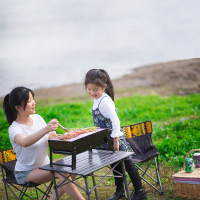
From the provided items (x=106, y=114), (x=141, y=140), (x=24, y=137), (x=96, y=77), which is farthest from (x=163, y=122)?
(x=24, y=137)

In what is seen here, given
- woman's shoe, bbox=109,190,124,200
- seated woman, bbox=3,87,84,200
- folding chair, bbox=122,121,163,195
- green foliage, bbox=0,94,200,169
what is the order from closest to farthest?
seated woman, bbox=3,87,84,200 < woman's shoe, bbox=109,190,124,200 < folding chair, bbox=122,121,163,195 < green foliage, bbox=0,94,200,169

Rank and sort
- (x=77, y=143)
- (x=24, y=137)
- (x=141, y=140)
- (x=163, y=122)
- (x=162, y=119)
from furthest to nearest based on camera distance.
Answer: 1. (x=162, y=119)
2. (x=163, y=122)
3. (x=141, y=140)
4. (x=24, y=137)
5. (x=77, y=143)

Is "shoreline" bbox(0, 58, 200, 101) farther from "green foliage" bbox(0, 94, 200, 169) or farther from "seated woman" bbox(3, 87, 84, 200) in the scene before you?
"seated woman" bbox(3, 87, 84, 200)

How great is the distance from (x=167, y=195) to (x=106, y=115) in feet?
3.78

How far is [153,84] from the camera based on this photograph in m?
11.3

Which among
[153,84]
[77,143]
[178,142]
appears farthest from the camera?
[153,84]

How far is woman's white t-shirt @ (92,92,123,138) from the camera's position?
8.21ft

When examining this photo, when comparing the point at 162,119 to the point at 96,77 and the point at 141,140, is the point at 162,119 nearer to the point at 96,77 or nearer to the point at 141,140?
the point at 141,140

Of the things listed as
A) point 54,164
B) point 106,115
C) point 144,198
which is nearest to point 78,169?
point 54,164

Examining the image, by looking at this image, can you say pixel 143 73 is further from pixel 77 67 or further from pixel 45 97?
pixel 77 67

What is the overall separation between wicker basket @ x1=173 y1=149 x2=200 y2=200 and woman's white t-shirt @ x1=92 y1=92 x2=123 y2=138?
31.3 inches

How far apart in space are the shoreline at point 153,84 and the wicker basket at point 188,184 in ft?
23.9

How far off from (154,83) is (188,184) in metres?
9.11

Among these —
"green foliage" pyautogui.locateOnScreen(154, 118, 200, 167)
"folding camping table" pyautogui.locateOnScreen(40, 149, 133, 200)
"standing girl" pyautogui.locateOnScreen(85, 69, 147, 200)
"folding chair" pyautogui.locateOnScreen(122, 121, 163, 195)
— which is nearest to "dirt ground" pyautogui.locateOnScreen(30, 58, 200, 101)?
"green foliage" pyautogui.locateOnScreen(154, 118, 200, 167)
